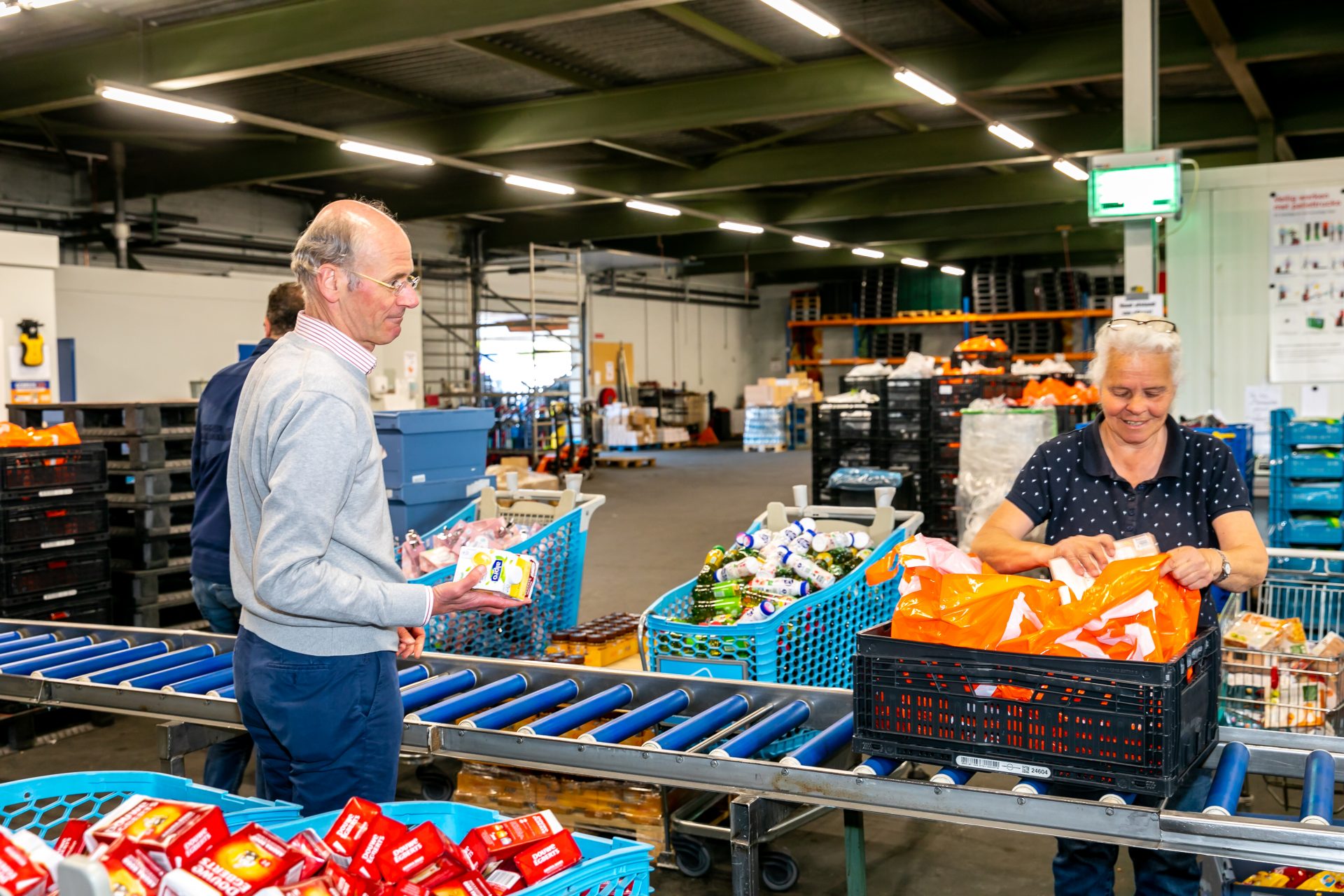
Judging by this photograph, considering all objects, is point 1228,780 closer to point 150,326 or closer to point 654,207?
point 150,326

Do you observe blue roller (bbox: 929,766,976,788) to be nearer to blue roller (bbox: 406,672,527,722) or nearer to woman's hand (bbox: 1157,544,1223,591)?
woman's hand (bbox: 1157,544,1223,591)

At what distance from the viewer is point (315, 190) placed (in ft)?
53.3

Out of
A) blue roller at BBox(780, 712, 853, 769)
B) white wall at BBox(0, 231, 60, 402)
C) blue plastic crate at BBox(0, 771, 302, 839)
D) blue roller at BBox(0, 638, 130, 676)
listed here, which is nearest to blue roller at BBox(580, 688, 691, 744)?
blue roller at BBox(780, 712, 853, 769)

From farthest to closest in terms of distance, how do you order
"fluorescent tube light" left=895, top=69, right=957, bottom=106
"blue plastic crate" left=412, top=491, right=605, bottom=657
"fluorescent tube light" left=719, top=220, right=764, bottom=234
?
"fluorescent tube light" left=719, top=220, right=764, bottom=234, "fluorescent tube light" left=895, top=69, right=957, bottom=106, "blue plastic crate" left=412, top=491, right=605, bottom=657

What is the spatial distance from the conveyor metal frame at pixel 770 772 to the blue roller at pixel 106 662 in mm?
102

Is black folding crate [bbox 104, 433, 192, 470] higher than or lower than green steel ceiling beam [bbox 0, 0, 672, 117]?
lower

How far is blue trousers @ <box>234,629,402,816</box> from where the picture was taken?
208 centimetres

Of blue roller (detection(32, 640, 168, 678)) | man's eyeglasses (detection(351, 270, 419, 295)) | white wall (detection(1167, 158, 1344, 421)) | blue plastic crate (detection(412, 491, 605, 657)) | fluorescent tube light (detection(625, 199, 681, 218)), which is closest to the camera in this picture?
man's eyeglasses (detection(351, 270, 419, 295))

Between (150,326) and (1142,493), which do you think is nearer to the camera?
(1142,493)

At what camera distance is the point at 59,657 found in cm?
349

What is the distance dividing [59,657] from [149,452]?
126 inches

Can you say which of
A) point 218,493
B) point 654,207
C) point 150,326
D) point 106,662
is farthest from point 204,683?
point 654,207

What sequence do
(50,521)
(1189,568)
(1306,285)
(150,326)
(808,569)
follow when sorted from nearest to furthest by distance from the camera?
1. (1189,568)
2. (808,569)
3. (50,521)
4. (1306,285)
5. (150,326)

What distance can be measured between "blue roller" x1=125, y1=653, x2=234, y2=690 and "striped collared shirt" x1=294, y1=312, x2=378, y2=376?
1456mm
